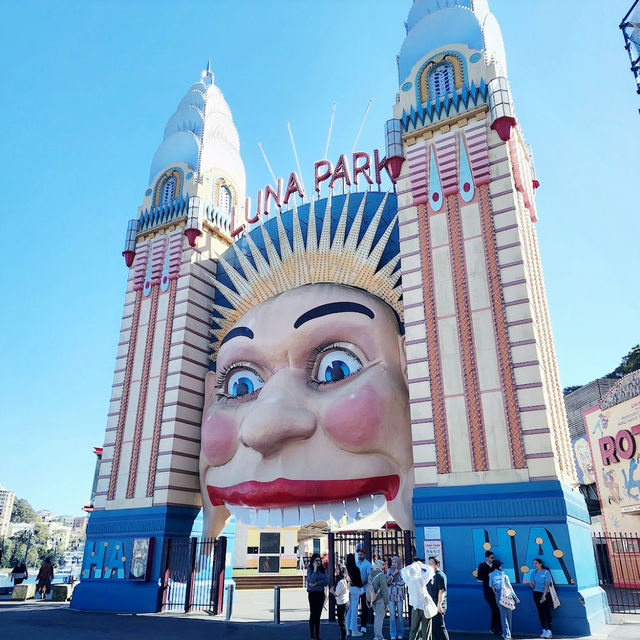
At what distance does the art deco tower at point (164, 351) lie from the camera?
16.0 m

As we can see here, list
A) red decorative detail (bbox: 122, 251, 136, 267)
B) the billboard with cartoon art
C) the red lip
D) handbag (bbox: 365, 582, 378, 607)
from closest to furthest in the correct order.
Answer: handbag (bbox: 365, 582, 378, 607)
the red lip
red decorative detail (bbox: 122, 251, 136, 267)
the billboard with cartoon art

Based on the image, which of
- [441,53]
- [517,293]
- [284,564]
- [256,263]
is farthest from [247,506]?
[284,564]

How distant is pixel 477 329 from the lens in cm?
1280

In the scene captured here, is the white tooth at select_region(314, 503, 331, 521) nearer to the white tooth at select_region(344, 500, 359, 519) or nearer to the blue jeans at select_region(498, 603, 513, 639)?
the white tooth at select_region(344, 500, 359, 519)

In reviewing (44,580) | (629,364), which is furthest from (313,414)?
(629,364)

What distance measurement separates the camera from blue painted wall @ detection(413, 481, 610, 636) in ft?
34.7

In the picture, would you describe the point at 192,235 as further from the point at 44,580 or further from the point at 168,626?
the point at 44,580

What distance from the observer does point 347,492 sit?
13.5 metres

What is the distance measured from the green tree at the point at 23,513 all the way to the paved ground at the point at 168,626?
16338 centimetres

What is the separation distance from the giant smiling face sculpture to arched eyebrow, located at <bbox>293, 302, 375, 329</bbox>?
0.03m

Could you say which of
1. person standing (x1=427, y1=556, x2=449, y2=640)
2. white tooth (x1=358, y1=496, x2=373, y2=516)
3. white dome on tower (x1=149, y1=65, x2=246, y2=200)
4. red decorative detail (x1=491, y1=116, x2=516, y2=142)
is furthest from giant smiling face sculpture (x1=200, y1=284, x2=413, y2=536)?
white dome on tower (x1=149, y1=65, x2=246, y2=200)

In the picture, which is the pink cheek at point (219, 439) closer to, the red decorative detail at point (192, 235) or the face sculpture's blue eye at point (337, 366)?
the face sculpture's blue eye at point (337, 366)

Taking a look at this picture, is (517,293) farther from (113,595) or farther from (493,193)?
(113,595)

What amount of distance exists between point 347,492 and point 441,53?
11.8m
